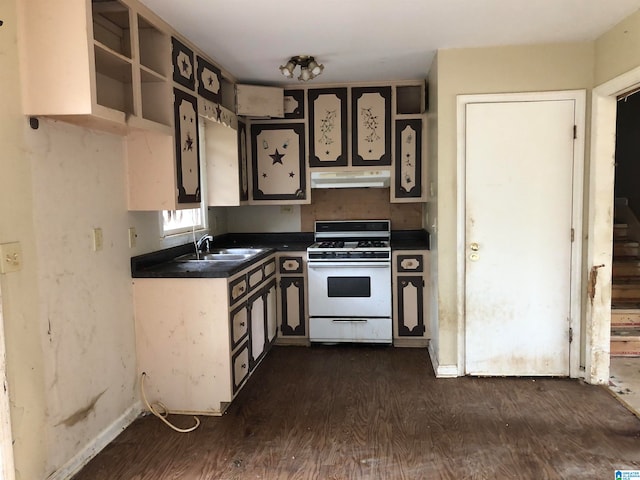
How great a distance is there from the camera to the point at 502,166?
330cm

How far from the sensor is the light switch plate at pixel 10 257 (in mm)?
1876

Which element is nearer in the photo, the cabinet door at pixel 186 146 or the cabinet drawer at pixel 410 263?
the cabinet door at pixel 186 146

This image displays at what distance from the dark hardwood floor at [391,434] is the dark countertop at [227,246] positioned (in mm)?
885

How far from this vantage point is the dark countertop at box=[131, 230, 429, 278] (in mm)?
2869

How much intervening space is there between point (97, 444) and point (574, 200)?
3.32m

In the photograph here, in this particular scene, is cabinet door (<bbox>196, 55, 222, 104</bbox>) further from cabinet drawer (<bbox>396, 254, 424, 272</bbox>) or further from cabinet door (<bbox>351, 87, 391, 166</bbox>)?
cabinet drawer (<bbox>396, 254, 424, 272</bbox>)

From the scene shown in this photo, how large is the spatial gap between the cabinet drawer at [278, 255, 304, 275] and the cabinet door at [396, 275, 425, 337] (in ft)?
2.85

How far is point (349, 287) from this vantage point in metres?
4.07

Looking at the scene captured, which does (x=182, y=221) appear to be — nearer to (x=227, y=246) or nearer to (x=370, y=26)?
(x=227, y=246)

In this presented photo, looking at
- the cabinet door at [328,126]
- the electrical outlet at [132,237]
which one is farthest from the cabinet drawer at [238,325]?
the cabinet door at [328,126]

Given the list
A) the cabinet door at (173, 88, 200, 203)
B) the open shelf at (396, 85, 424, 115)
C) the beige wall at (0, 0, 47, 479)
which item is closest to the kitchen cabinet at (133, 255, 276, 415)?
the cabinet door at (173, 88, 200, 203)

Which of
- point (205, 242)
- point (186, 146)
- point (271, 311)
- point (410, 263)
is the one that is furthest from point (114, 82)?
point (410, 263)

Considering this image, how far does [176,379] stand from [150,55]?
194 centimetres

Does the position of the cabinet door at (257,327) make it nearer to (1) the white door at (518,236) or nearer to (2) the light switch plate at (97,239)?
(2) the light switch plate at (97,239)
